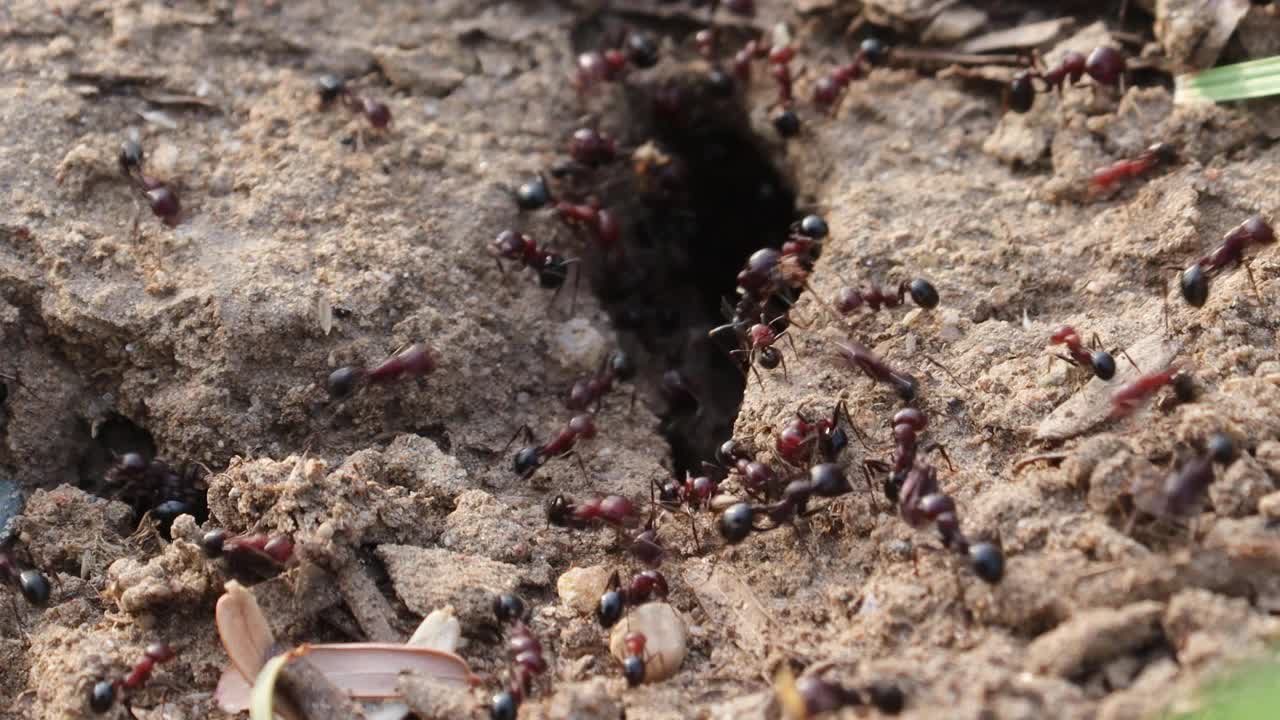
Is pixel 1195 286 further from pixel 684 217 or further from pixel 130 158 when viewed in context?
pixel 130 158

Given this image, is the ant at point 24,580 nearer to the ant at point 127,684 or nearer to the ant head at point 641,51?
the ant at point 127,684

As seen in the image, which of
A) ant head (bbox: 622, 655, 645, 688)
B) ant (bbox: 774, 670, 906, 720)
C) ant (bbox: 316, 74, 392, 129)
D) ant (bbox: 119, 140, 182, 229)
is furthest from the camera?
ant (bbox: 316, 74, 392, 129)

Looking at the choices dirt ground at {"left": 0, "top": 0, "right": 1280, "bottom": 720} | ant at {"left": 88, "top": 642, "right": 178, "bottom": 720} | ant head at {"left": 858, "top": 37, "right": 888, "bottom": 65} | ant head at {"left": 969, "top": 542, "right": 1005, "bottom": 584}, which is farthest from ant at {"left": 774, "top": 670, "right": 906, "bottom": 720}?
ant head at {"left": 858, "top": 37, "right": 888, "bottom": 65}

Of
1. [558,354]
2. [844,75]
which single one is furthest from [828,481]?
[844,75]

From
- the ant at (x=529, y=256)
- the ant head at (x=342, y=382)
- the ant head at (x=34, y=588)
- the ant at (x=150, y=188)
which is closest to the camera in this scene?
the ant head at (x=34, y=588)

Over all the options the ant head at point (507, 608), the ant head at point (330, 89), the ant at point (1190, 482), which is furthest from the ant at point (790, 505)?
the ant head at point (330, 89)

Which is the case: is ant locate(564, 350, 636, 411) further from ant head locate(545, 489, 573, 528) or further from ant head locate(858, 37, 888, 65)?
ant head locate(858, 37, 888, 65)

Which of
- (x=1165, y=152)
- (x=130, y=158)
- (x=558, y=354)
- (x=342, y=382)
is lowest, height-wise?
(x=558, y=354)
